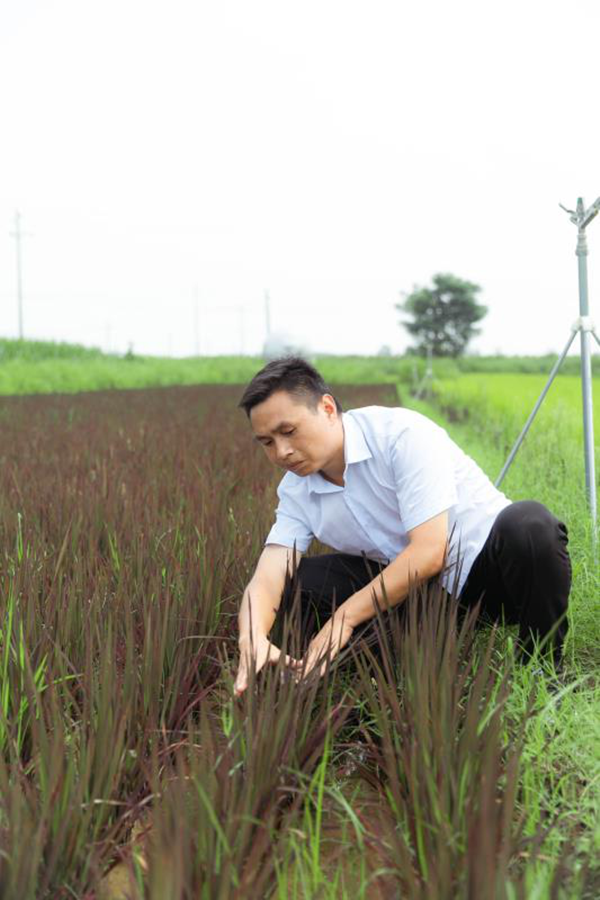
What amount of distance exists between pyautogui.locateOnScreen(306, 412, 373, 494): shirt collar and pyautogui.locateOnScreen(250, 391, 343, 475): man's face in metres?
0.06

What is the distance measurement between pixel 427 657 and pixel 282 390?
0.72 meters

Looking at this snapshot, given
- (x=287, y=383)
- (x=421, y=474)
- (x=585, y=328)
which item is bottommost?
(x=421, y=474)

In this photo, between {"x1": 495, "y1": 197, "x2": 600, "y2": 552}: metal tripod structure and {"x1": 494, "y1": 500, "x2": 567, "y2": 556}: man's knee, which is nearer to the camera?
{"x1": 494, "y1": 500, "x2": 567, "y2": 556}: man's knee

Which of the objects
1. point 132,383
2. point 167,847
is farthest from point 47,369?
point 167,847

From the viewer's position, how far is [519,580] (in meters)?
2.12

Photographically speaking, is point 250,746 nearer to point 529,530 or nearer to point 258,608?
point 258,608

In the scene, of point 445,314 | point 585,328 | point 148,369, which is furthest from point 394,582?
point 445,314

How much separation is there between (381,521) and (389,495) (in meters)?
0.08

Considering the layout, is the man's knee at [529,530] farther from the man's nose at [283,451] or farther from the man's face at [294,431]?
the man's nose at [283,451]

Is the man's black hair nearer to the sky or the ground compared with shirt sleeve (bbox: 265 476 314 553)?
nearer to the sky

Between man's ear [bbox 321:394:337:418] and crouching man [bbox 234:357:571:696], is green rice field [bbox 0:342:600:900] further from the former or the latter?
man's ear [bbox 321:394:337:418]

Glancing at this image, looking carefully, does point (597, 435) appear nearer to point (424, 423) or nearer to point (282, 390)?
point (424, 423)

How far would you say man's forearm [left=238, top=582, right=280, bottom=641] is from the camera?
1.84 meters

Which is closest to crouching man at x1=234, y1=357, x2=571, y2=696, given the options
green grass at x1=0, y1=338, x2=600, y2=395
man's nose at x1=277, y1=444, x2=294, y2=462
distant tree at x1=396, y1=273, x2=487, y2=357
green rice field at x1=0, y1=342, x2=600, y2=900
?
man's nose at x1=277, y1=444, x2=294, y2=462
